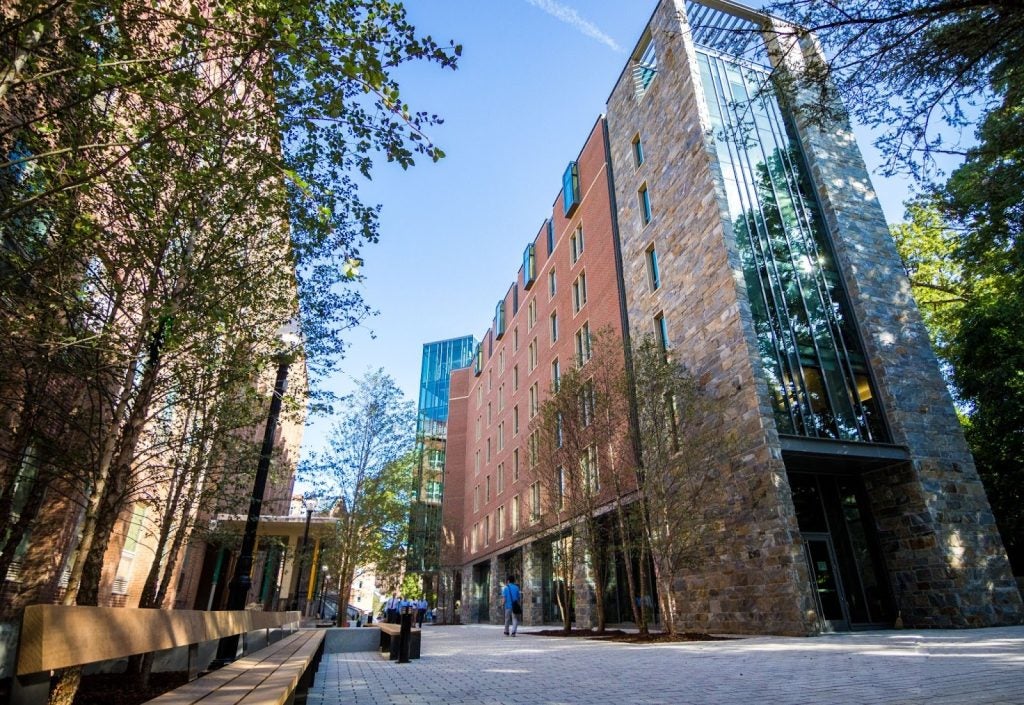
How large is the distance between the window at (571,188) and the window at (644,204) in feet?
20.8

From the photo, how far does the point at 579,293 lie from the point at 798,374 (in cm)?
1244

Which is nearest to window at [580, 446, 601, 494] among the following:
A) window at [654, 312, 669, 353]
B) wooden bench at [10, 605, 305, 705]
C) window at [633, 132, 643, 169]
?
window at [654, 312, 669, 353]

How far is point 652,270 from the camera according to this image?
63.6 ft

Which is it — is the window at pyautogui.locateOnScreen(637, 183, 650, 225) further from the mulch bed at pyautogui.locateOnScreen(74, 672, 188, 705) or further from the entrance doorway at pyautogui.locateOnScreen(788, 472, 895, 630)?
the mulch bed at pyautogui.locateOnScreen(74, 672, 188, 705)

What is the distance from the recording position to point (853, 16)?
5.31m

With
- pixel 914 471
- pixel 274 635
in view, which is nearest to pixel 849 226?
pixel 914 471

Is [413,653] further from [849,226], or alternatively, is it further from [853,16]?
[849,226]

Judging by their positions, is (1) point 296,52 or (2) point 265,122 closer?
(1) point 296,52

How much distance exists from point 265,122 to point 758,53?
4957mm

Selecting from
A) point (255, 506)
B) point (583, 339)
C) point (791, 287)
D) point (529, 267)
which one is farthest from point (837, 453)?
point (529, 267)

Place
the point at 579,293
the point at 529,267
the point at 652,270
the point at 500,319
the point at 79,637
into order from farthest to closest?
the point at 500,319 < the point at 529,267 < the point at 579,293 < the point at 652,270 < the point at 79,637

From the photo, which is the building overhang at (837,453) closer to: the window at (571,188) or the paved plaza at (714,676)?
the paved plaza at (714,676)

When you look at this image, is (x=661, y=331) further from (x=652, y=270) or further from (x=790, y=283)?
(x=790, y=283)

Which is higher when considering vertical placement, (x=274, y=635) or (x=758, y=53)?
(x=758, y=53)
